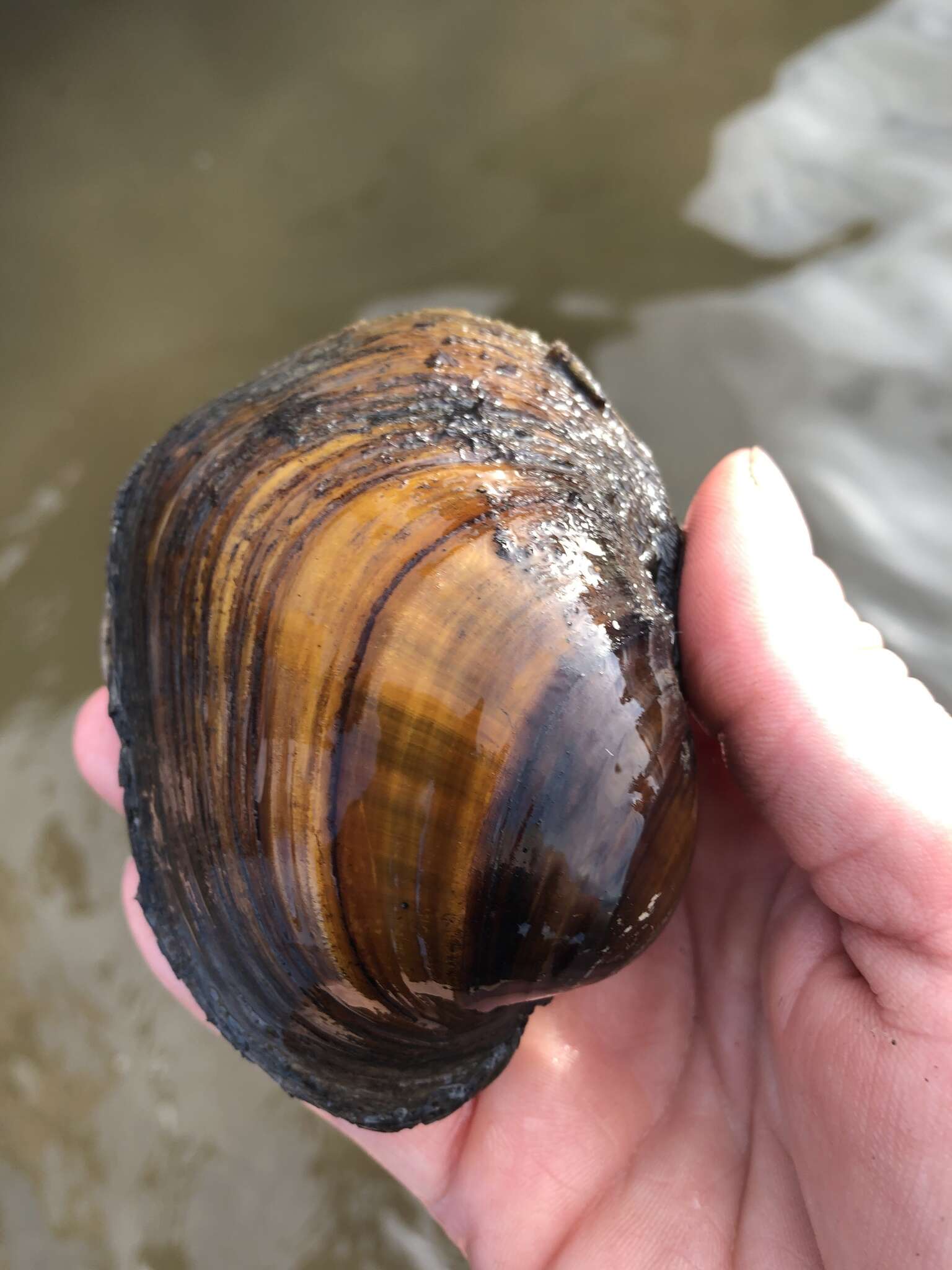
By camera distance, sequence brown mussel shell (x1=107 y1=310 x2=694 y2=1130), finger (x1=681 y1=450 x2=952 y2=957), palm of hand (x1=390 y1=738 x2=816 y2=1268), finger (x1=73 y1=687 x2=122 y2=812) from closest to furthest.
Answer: brown mussel shell (x1=107 y1=310 x2=694 y2=1130) < finger (x1=681 y1=450 x2=952 y2=957) < palm of hand (x1=390 y1=738 x2=816 y2=1268) < finger (x1=73 y1=687 x2=122 y2=812)

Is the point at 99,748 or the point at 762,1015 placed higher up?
the point at 99,748

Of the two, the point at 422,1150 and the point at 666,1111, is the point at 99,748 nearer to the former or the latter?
the point at 422,1150

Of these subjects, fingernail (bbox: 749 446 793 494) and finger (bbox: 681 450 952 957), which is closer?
finger (bbox: 681 450 952 957)

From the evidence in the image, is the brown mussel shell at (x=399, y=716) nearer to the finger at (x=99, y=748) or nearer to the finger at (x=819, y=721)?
the finger at (x=819, y=721)

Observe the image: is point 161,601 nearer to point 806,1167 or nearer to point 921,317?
point 806,1167

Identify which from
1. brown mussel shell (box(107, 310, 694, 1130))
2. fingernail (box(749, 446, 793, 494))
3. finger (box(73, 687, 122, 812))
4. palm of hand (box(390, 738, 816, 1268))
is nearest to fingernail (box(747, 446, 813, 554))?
fingernail (box(749, 446, 793, 494))

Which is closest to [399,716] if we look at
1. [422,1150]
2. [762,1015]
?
[762,1015]

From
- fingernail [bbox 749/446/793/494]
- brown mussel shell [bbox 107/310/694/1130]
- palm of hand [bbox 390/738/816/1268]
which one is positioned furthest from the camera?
fingernail [bbox 749/446/793/494]

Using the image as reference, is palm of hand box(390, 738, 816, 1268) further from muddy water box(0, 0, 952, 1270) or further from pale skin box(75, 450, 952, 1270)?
muddy water box(0, 0, 952, 1270)
